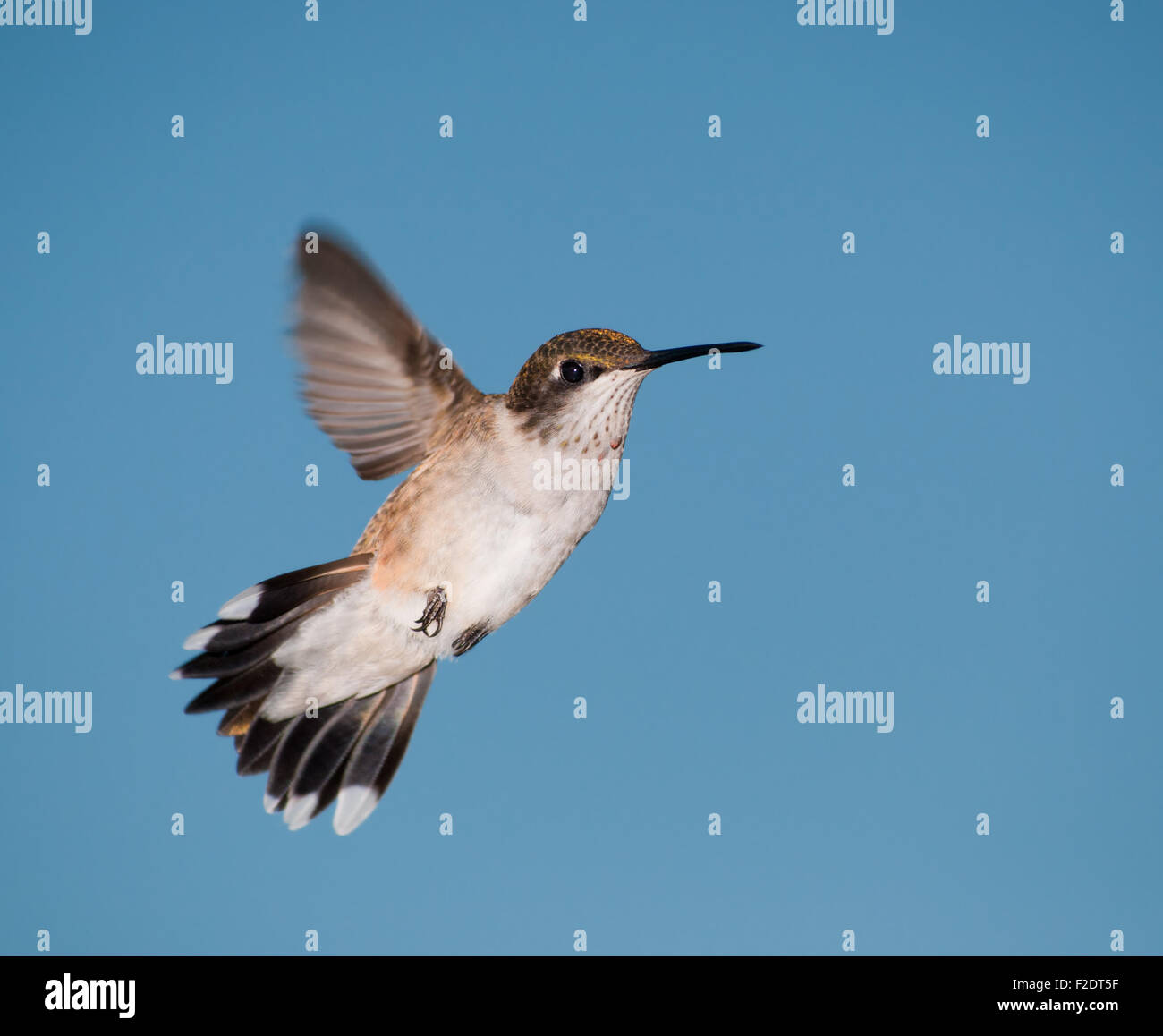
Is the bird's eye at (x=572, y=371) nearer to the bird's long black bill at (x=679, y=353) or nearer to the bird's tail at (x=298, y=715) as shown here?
the bird's long black bill at (x=679, y=353)

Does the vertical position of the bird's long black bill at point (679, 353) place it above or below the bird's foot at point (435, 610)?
above

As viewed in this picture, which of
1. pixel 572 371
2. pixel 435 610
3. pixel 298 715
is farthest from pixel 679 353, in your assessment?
pixel 298 715

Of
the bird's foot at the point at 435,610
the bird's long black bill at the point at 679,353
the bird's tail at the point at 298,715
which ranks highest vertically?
the bird's long black bill at the point at 679,353

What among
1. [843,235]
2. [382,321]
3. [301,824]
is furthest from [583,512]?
[843,235]

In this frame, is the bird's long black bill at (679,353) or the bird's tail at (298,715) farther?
the bird's tail at (298,715)

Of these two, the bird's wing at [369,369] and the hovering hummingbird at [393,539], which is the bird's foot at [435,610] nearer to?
the hovering hummingbird at [393,539]

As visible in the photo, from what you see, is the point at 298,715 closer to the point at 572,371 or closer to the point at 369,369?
the point at 369,369

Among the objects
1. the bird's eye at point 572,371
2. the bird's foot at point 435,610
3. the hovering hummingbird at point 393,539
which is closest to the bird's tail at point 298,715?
the hovering hummingbird at point 393,539
